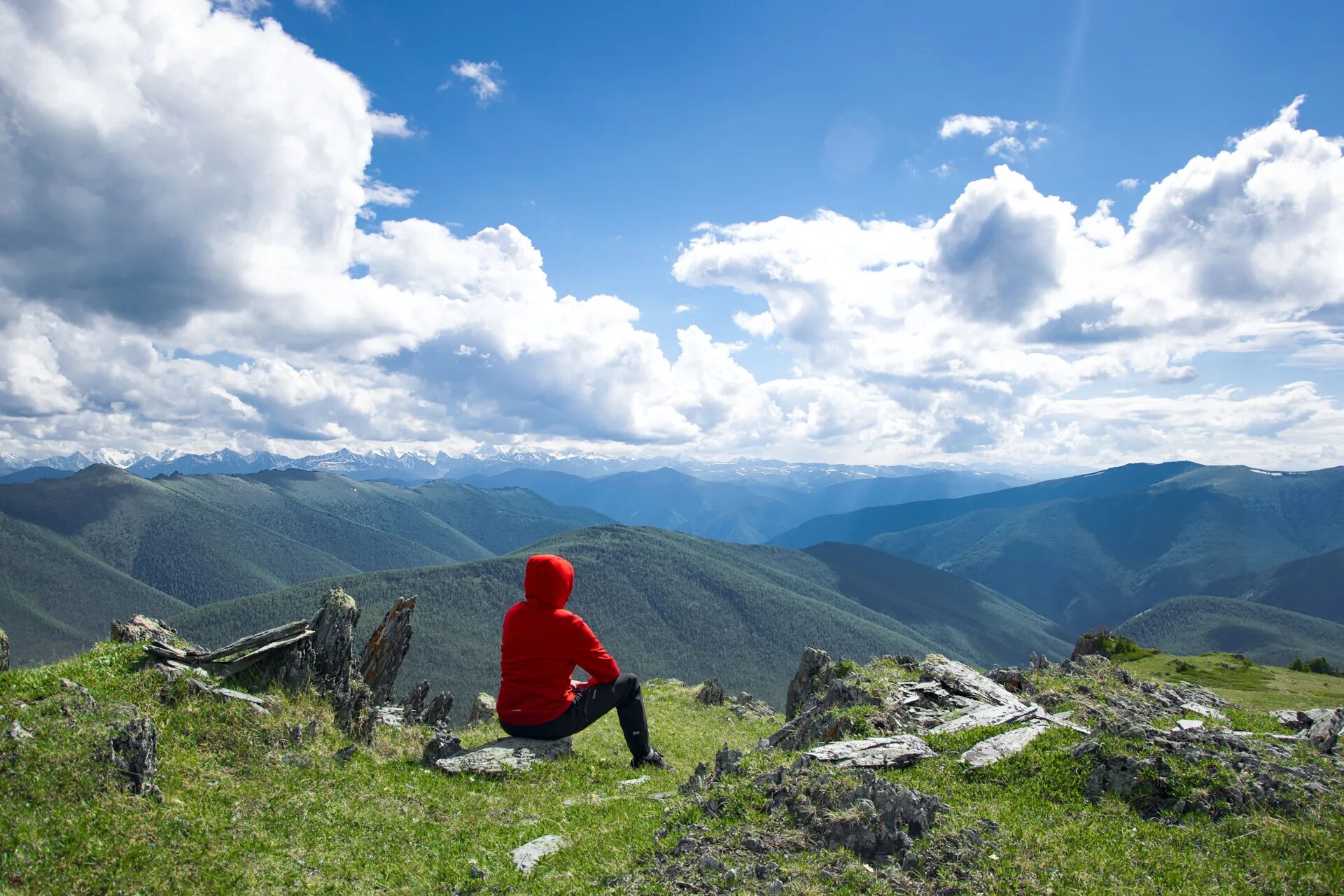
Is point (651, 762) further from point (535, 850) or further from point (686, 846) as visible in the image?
point (686, 846)

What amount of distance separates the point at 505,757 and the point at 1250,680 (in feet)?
180

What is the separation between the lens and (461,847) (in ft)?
34.0

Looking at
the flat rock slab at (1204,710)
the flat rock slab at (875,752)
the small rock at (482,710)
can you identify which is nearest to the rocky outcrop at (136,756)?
the flat rock slab at (875,752)

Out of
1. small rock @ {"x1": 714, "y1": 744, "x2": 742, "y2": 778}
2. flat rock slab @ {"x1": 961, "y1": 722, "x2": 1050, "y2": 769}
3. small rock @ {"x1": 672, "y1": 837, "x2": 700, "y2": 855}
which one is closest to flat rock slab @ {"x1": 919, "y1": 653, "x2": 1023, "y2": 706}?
flat rock slab @ {"x1": 961, "y1": 722, "x2": 1050, "y2": 769}

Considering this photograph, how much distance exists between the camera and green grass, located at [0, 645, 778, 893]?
846 cm

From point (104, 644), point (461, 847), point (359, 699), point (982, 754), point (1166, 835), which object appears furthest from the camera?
point (359, 699)

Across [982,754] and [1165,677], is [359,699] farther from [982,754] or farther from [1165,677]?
[1165,677]

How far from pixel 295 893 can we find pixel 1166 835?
41.6ft

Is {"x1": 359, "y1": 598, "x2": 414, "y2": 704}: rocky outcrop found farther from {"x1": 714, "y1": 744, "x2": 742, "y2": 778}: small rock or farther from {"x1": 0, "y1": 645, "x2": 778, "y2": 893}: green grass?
{"x1": 714, "y1": 744, "x2": 742, "y2": 778}: small rock

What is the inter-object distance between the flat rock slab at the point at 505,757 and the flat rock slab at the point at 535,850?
11.3 feet

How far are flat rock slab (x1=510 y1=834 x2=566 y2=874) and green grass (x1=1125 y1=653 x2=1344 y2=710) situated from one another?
32.3 m

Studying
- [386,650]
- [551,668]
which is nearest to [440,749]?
[551,668]

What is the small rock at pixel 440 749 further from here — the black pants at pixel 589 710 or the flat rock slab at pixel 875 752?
the flat rock slab at pixel 875 752

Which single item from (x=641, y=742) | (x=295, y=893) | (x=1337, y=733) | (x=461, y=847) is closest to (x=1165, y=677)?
(x=1337, y=733)
